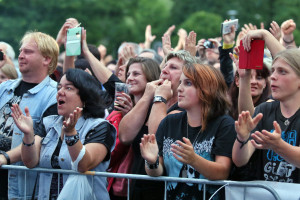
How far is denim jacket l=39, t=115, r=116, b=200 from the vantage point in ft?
15.3

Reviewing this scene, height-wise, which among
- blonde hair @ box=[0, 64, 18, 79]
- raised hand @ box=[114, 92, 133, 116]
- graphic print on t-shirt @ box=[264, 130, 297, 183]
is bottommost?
graphic print on t-shirt @ box=[264, 130, 297, 183]

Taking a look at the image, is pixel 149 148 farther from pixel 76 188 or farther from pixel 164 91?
pixel 164 91

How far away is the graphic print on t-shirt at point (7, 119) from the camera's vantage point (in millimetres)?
5379

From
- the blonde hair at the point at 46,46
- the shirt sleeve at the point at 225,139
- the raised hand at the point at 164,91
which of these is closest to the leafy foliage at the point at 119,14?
the blonde hair at the point at 46,46

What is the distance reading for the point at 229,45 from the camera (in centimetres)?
561

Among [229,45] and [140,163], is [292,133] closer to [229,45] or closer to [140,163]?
[140,163]

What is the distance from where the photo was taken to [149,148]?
422 cm

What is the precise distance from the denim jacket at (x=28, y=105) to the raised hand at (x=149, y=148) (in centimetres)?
133

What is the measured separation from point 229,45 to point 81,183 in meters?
2.06

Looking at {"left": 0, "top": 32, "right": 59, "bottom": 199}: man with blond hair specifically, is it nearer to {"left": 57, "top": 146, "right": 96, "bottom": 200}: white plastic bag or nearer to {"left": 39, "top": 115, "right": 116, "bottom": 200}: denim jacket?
{"left": 39, "top": 115, "right": 116, "bottom": 200}: denim jacket

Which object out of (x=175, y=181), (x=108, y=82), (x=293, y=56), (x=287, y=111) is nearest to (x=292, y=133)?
(x=287, y=111)

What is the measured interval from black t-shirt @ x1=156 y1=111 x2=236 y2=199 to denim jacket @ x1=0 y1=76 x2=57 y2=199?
1334mm

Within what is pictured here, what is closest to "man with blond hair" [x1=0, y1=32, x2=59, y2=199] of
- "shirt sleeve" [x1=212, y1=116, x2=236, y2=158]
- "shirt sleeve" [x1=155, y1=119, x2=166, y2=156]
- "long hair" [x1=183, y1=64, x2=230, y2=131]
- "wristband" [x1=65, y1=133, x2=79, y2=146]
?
"wristband" [x1=65, y1=133, x2=79, y2=146]

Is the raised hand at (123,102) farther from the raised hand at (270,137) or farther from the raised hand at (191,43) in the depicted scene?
the raised hand at (270,137)
